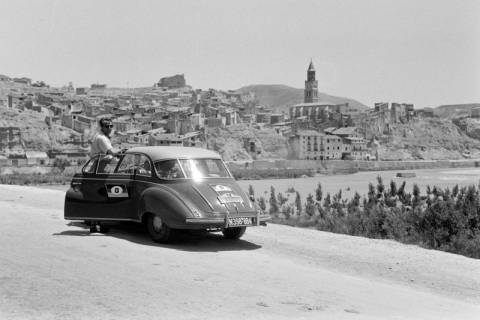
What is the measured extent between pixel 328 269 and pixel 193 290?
278 centimetres

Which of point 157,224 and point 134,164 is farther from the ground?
point 134,164

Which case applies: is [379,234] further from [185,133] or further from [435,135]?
[435,135]

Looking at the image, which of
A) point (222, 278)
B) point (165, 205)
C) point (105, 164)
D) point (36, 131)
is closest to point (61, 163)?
point (36, 131)

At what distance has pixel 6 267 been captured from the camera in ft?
24.8

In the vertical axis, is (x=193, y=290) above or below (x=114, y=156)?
below

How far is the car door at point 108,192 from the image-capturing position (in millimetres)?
10359

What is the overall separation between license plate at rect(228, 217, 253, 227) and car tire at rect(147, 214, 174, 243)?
98 centimetres

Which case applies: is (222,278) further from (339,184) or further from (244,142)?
(244,142)

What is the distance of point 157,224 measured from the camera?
10.0m

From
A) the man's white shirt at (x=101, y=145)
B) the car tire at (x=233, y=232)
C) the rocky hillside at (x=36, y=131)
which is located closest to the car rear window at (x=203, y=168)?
the car tire at (x=233, y=232)

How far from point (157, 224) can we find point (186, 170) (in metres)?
1.03

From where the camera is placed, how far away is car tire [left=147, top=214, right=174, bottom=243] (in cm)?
979

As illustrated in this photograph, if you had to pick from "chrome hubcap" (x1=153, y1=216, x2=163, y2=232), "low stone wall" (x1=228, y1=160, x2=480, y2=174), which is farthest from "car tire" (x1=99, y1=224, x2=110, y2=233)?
"low stone wall" (x1=228, y1=160, x2=480, y2=174)

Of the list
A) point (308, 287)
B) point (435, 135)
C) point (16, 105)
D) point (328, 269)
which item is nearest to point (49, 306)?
point (308, 287)
